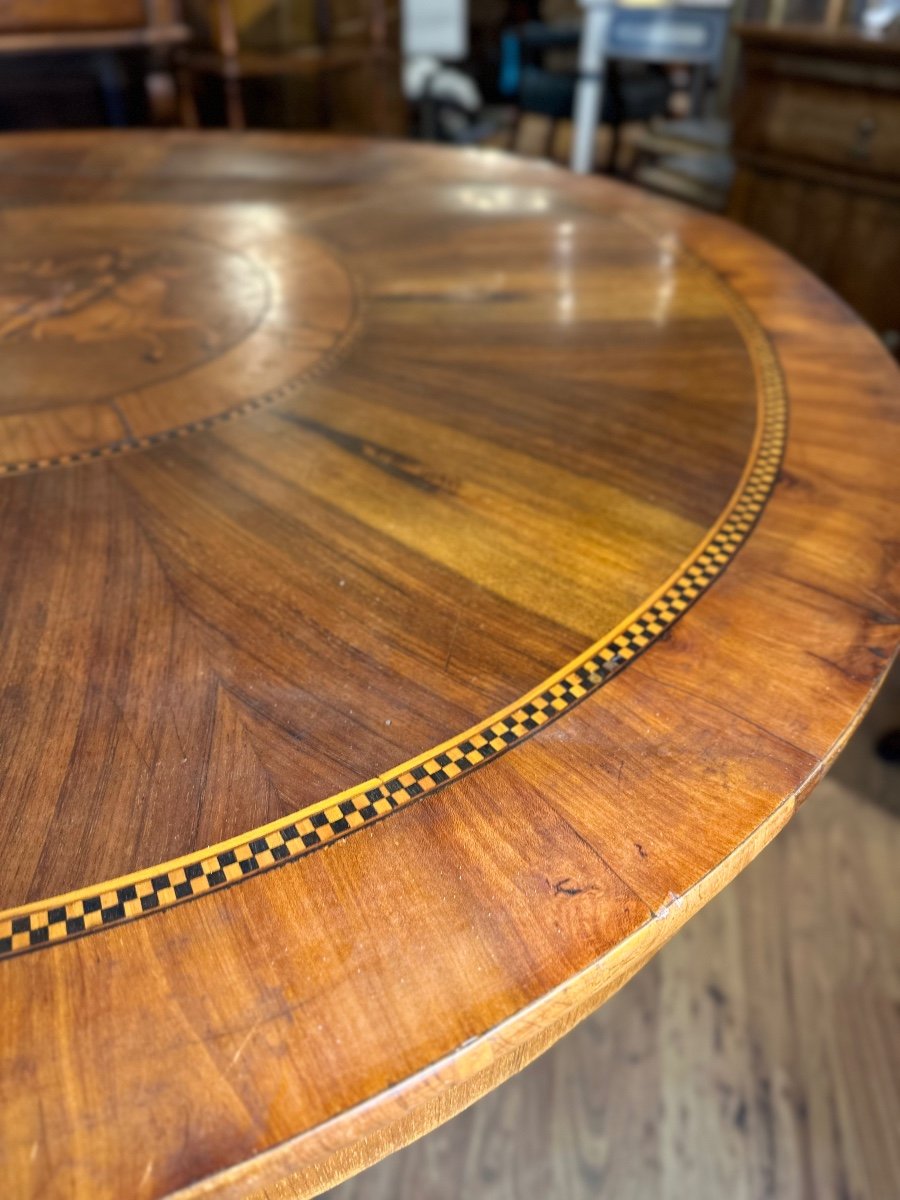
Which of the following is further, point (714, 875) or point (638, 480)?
point (638, 480)

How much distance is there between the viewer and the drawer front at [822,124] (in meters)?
1.50

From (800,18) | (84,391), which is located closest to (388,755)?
(84,391)

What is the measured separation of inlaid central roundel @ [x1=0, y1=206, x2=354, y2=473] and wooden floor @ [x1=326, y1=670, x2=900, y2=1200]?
0.72m

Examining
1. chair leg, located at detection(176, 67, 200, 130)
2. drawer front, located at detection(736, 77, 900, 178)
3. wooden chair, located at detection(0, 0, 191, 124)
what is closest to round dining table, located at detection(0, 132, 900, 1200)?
drawer front, located at detection(736, 77, 900, 178)

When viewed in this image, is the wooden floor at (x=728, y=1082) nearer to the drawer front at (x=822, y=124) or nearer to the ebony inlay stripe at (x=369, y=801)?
the ebony inlay stripe at (x=369, y=801)

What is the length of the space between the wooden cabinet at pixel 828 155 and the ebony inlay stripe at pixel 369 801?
1.23m

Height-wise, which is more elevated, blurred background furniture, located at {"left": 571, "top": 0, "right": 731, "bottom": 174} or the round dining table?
blurred background furniture, located at {"left": 571, "top": 0, "right": 731, "bottom": 174}

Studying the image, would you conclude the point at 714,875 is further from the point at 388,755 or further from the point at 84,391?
the point at 84,391

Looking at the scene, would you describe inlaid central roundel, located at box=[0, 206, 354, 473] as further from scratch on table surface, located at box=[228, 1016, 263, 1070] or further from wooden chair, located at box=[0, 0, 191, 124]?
wooden chair, located at box=[0, 0, 191, 124]

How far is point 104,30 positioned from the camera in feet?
6.72

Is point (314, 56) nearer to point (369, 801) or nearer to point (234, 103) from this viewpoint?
point (234, 103)

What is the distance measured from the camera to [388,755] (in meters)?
0.46

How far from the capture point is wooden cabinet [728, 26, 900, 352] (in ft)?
4.92

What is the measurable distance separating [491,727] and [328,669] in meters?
0.10
